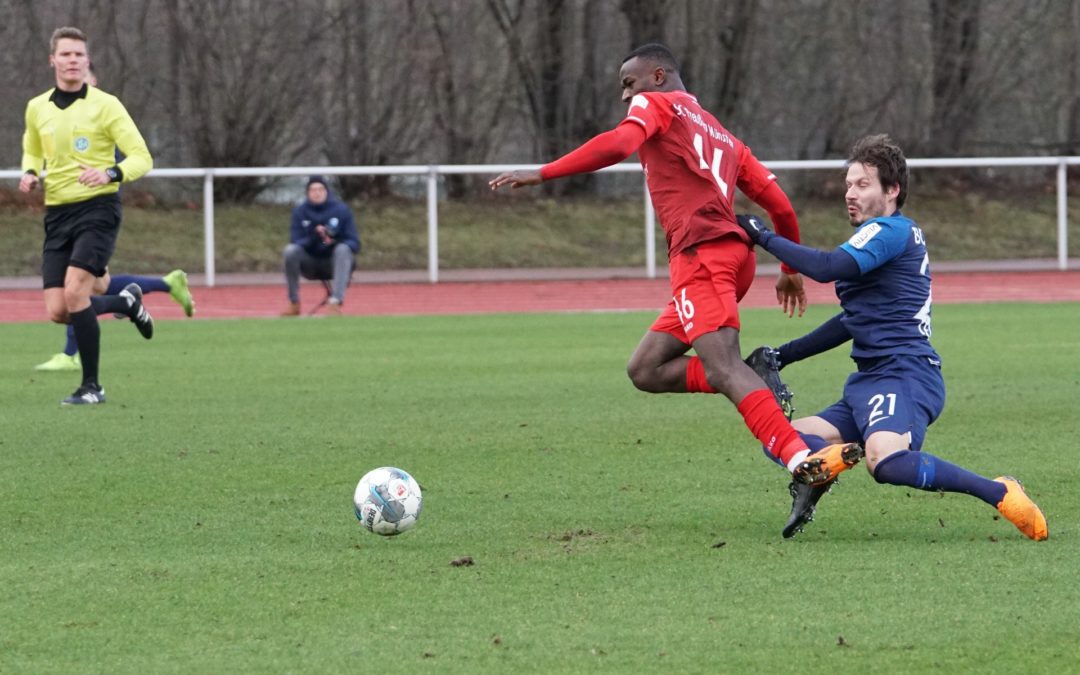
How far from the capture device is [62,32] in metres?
9.30

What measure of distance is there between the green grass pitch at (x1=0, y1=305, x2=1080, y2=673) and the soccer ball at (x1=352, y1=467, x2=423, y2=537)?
10 centimetres

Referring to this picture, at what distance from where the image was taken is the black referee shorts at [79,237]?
31.1 feet

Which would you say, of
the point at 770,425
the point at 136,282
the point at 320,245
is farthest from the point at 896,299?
the point at 320,245

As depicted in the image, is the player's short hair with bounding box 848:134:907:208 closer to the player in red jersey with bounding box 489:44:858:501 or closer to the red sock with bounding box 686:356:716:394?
the player in red jersey with bounding box 489:44:858:501

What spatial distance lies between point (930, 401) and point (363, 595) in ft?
7.11

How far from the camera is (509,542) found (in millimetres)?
5520

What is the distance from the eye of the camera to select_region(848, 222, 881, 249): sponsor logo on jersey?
5672 millimetres

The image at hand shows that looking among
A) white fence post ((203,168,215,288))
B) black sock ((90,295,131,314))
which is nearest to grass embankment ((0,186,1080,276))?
white fence post ((203,168,215,288))

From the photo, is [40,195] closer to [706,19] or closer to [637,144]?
[706,19]

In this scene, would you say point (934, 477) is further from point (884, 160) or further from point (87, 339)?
point (87, 339)

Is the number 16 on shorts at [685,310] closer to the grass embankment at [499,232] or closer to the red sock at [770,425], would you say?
the red sock at [770,425]

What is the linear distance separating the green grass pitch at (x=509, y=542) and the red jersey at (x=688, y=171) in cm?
105

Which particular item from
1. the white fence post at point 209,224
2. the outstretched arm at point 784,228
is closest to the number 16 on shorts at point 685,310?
the outstretched arm at point 784,228

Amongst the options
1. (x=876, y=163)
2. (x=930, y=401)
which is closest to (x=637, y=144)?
(x=876, y=163)
